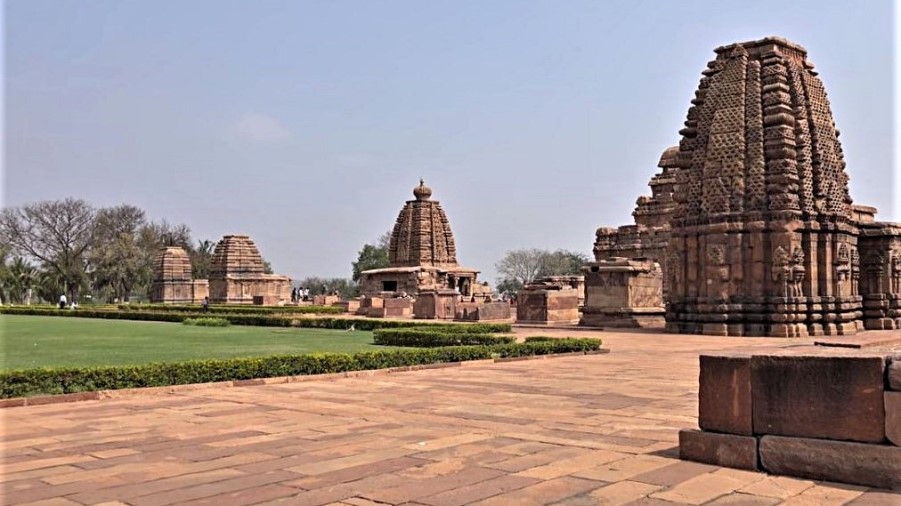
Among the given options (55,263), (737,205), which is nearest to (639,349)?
(737,205)

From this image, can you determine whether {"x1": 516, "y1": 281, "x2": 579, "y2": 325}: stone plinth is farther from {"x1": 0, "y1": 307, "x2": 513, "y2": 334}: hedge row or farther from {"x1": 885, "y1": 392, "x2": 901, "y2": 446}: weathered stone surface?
{"x1": 885, "y1": 392, "x2": 901, "y2": 446}: weathered stone surface

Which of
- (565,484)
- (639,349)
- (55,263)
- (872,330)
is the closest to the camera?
(565,484)

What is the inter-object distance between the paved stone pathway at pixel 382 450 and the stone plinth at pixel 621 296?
13.9 m

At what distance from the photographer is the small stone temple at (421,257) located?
45.7 m

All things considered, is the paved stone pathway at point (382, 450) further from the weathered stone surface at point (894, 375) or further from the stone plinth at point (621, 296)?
the stone plinth at point (621, 296)

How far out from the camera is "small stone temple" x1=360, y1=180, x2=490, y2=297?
45656 millimetres

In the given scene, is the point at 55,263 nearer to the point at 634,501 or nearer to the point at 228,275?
the point at 228,275

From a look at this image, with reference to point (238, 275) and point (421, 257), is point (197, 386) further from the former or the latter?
point (238, 275)

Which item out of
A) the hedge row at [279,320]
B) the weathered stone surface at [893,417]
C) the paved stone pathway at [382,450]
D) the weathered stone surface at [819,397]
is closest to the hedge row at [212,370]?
the paved stone pathway at [382,450]

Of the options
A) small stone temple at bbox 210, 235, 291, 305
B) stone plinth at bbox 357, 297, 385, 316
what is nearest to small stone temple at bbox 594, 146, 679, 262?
stone plinth at bbox 357, 297, 385, 316

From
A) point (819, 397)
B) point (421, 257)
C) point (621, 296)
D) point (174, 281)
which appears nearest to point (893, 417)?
point (819, 397)

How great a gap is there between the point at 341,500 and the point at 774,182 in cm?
1668

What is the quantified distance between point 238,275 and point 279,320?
96.7 feet

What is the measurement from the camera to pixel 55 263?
56844 mm
